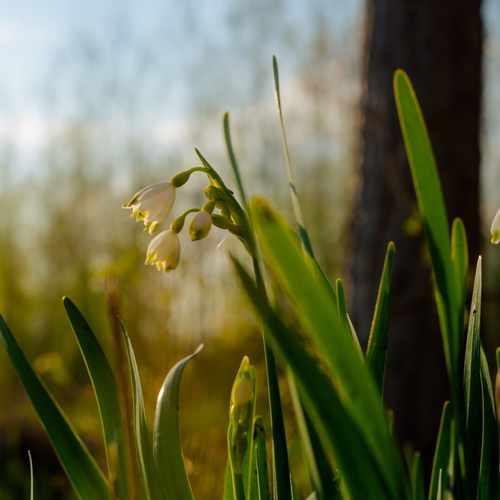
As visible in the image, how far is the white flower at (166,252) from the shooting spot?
894 mm

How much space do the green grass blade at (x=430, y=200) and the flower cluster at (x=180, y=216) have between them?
0.18m

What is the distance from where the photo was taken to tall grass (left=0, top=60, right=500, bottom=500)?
23.0 inches

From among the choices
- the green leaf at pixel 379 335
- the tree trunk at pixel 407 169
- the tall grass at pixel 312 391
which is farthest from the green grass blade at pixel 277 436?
the tree trunk at pixel 407 169

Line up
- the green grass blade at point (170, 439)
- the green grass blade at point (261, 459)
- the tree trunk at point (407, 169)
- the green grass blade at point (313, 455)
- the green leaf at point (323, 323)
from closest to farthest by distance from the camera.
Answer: the green leaf at point (323, 323), the green grass blade at point (313, 455), the green grass blade at point (170, 439), the green grass blade at point (261, 459), the tree trunk at point (407, 169)

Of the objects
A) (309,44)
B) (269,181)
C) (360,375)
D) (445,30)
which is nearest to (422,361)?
(445,30)

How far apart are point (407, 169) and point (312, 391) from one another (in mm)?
2326

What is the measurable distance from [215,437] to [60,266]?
361 centimetres

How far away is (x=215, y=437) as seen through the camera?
2.96 metres

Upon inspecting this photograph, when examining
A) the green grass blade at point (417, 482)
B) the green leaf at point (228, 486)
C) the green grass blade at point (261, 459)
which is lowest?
the green grass blade at point (417, 482)

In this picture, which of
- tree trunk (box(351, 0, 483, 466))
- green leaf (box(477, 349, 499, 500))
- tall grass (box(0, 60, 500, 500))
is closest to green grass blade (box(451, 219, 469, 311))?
tall grass (box(0, 60, 500, 500))

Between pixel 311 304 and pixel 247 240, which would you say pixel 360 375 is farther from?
pixel 247 240

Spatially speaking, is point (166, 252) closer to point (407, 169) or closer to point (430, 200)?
point (430, 200)

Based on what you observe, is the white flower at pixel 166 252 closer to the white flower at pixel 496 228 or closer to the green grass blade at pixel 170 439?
the green grass blade at pixel 170 439

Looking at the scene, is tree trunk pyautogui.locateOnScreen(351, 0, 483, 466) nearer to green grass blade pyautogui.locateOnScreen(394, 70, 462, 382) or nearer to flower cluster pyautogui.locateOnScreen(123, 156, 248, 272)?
flower cluster pyautogui.locateOnScreen(123, 156, 248, 272)
